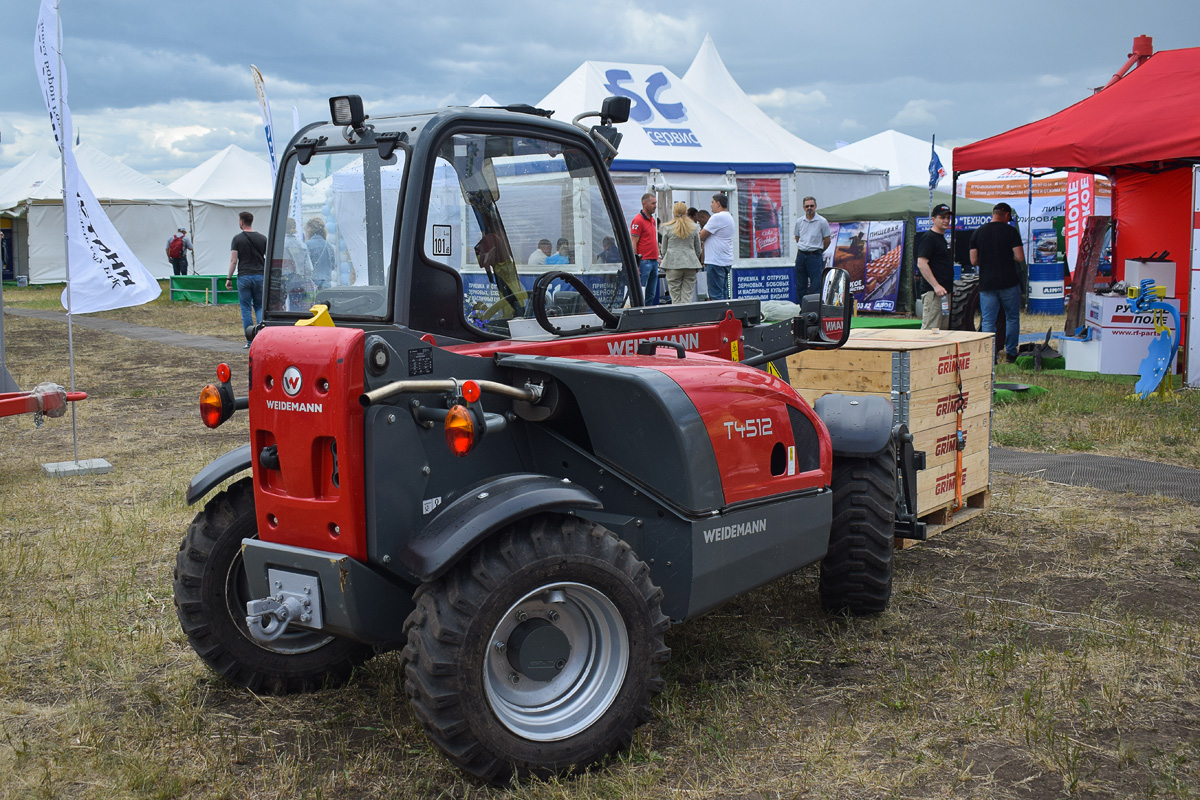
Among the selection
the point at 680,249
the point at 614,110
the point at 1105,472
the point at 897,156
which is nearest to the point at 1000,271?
the point at 680,249

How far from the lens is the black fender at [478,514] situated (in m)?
3.05

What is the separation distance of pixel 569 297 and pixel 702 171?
14.5m

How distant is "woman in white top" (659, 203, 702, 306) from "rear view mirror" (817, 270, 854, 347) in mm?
10208

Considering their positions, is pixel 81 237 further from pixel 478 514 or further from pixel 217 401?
pixel 478 514

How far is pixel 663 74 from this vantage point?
62.0 feet

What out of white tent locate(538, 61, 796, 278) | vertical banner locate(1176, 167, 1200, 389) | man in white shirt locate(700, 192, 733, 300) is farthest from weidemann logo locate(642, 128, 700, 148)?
vertical banner locate(1176, 167, 1200, 389)

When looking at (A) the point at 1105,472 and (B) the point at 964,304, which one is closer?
(A) the point at 1105,472

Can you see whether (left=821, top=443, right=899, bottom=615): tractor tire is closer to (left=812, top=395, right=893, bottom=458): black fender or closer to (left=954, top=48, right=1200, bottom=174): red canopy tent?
(left=812, top=395, right=893, bottom=458): black fender

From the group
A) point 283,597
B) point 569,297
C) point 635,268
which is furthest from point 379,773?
point 635,268

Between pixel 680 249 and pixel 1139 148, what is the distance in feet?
20.1

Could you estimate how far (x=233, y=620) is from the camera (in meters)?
3.96

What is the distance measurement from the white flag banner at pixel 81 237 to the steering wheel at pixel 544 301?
5.68 m

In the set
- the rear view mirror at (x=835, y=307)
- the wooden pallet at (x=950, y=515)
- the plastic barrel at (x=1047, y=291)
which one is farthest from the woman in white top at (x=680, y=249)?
the rear view mirror at (x=835, y=307)

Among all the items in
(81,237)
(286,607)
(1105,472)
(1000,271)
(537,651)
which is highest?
(81,237)
